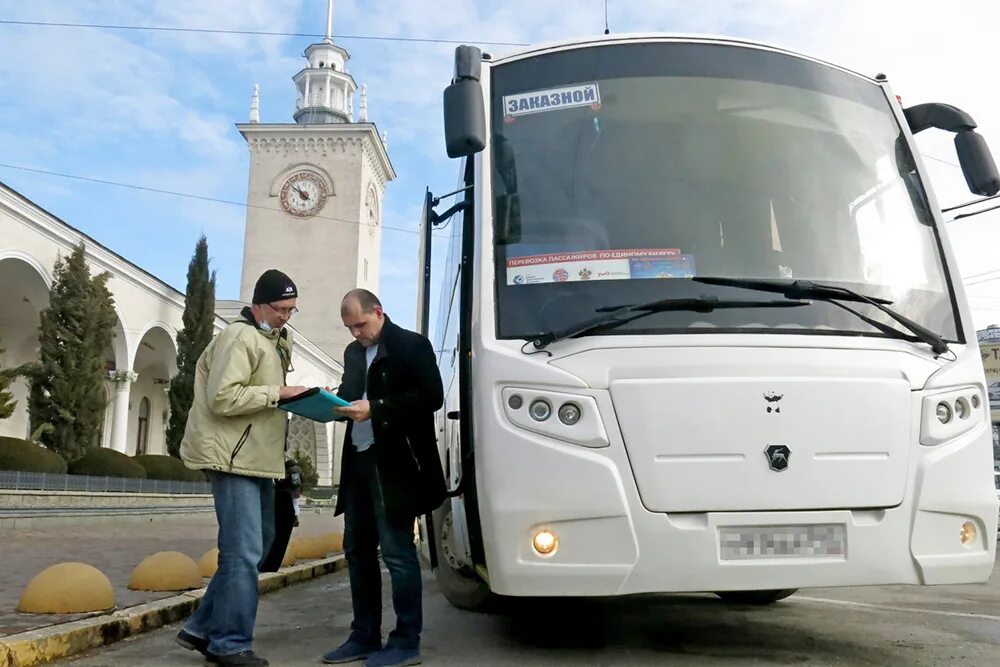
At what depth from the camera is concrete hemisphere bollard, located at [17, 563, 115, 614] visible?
16.9 feet

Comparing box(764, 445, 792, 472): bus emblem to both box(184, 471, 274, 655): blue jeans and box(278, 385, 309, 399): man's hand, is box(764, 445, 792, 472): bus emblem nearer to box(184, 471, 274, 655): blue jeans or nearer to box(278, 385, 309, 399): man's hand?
box(278, 385, 309, 399): man's hand

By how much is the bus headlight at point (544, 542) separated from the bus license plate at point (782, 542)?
664mm

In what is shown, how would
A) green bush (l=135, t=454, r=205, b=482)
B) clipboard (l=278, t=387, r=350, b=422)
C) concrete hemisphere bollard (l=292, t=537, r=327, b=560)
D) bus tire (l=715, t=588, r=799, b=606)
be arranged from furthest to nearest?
green bush (l=135, t=454, r=205, b=482), concrete hemisphere bollard (l=292, t=537, r=327, b=560), bus tire (l=715, t=588, r=799, b=606), clipboard (l=278, t=387, r=350, b=422)

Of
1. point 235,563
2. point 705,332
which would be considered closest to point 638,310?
point 705,332

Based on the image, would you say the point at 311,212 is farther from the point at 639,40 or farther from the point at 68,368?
the point at 639,40

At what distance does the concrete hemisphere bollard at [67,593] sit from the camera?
16.9 ft

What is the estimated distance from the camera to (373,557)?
4.43 metres

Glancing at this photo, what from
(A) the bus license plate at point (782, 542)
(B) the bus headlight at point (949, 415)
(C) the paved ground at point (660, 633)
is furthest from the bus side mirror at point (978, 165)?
(C) the paved ground at point (660, 633)

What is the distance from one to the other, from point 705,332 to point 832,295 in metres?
0.60

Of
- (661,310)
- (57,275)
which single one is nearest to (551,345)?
(661,310)

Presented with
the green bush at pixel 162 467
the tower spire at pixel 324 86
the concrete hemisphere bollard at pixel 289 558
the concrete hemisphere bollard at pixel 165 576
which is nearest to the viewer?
the concrete hemisphere bollard at pixel 165 576

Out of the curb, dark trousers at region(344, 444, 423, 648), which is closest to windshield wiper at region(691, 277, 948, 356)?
dark trousers at region(344, 444, 423, 648)

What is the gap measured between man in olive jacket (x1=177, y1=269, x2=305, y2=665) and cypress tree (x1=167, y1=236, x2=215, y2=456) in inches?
1142

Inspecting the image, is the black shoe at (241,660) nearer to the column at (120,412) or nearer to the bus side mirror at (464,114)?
the bus side mirror at (464,114)
